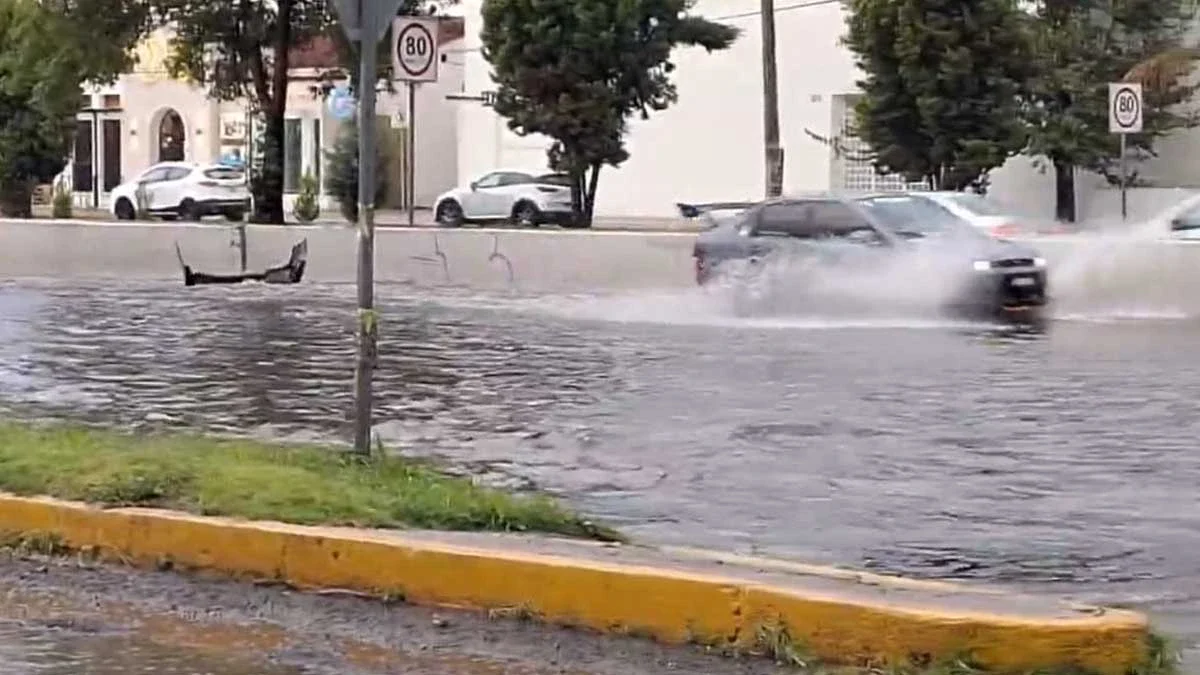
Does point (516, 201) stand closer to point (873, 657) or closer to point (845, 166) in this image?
point (845, 166)

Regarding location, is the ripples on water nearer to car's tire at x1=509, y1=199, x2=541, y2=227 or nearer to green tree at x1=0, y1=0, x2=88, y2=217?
green tree at x1=0, y1=0, x2=88, y2=217

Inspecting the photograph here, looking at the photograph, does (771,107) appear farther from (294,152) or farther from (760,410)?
(294,152)

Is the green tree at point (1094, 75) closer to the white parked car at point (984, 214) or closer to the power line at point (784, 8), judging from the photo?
the power line at point (784, 8)

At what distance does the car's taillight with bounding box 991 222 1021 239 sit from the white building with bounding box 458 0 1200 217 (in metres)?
19.9

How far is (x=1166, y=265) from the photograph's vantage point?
24.9m

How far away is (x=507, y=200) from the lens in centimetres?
4928

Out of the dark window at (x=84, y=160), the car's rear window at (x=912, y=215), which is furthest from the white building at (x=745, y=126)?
the car's rear window at (x=912, y=215)

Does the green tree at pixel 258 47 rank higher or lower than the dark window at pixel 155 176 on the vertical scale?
higher

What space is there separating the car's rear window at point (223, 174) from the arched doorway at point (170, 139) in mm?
13016

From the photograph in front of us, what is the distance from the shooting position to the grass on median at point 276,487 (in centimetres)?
957

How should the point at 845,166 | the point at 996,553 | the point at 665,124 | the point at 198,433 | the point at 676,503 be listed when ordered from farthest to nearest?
the point at 665,124
the point at 845,166
the point at 198,433
the point at 676,503
the point at 996,553

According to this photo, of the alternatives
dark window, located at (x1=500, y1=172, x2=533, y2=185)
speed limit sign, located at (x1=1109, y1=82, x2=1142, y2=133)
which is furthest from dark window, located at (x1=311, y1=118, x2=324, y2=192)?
speed limit sign, located at (x1=1109, y1=82, x2=1142, y2=133)

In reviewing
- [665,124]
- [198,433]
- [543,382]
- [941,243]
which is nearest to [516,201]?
[665,124]

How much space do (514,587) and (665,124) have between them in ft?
146
